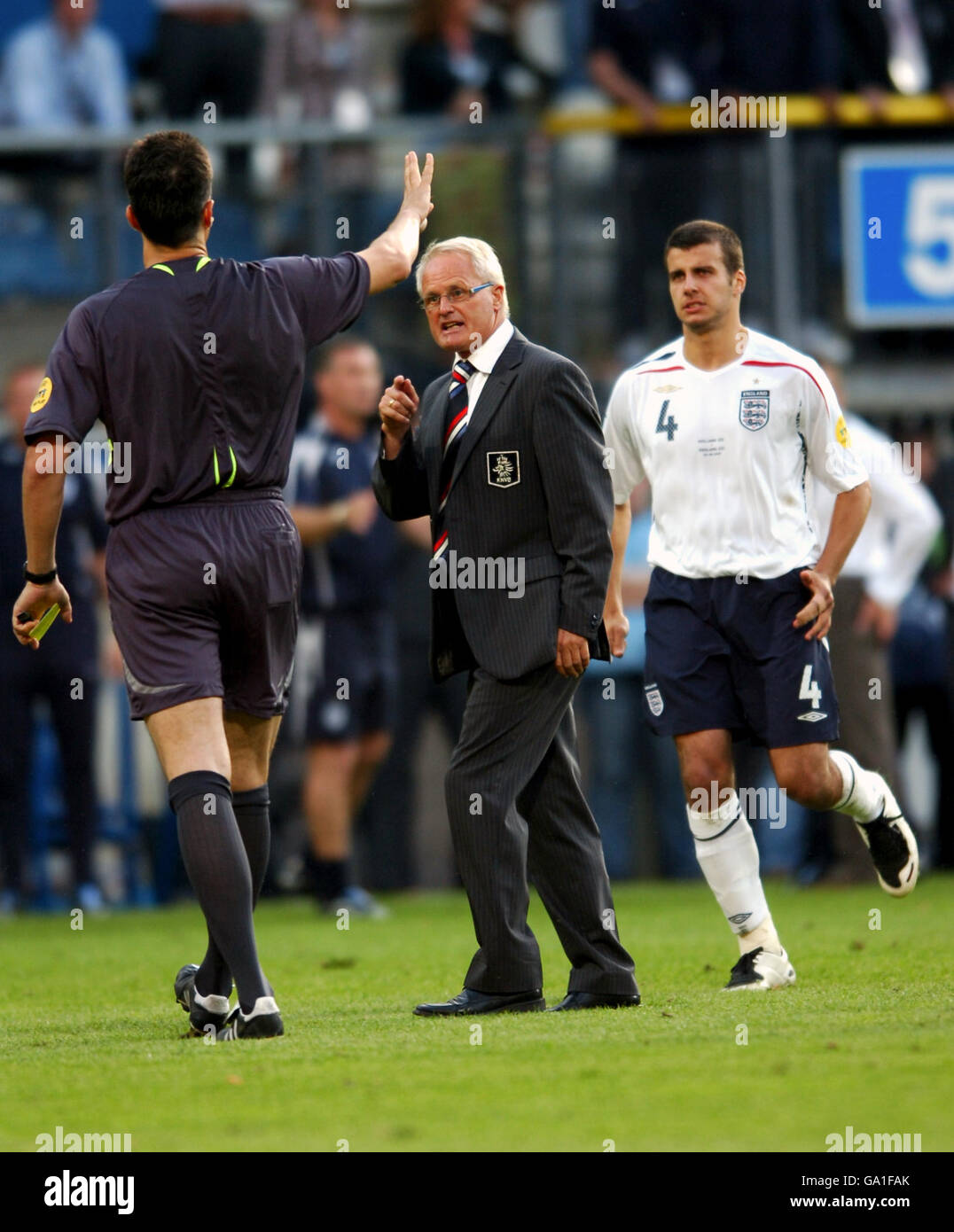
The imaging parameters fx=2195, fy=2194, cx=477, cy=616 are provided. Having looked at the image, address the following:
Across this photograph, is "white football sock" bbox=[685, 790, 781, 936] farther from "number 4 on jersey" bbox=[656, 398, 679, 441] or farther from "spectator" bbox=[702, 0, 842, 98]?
"spectator" bbox=[702, 0, 842, 98]

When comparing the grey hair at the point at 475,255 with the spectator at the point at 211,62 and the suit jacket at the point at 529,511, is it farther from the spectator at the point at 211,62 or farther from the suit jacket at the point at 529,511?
the spectator at the point at 211,62

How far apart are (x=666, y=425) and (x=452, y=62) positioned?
6.96 m

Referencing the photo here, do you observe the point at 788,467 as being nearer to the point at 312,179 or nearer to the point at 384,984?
the point at 384,984

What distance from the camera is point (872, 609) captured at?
10.6m

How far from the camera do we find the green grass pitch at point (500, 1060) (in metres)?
4.23

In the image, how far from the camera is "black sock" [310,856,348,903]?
414 inches

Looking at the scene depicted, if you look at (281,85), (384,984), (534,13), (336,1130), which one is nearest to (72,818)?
(384,984)

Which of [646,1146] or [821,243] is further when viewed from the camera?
[821,243]

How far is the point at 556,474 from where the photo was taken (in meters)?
6.04

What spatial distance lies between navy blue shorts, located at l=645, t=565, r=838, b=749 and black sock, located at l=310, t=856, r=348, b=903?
4.06 metres

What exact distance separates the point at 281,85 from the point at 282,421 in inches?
305

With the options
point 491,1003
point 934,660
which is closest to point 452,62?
point 934,660

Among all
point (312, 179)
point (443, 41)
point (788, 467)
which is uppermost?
point (443, 41)

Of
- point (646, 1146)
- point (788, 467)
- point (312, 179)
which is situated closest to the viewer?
point (646, 1146)
